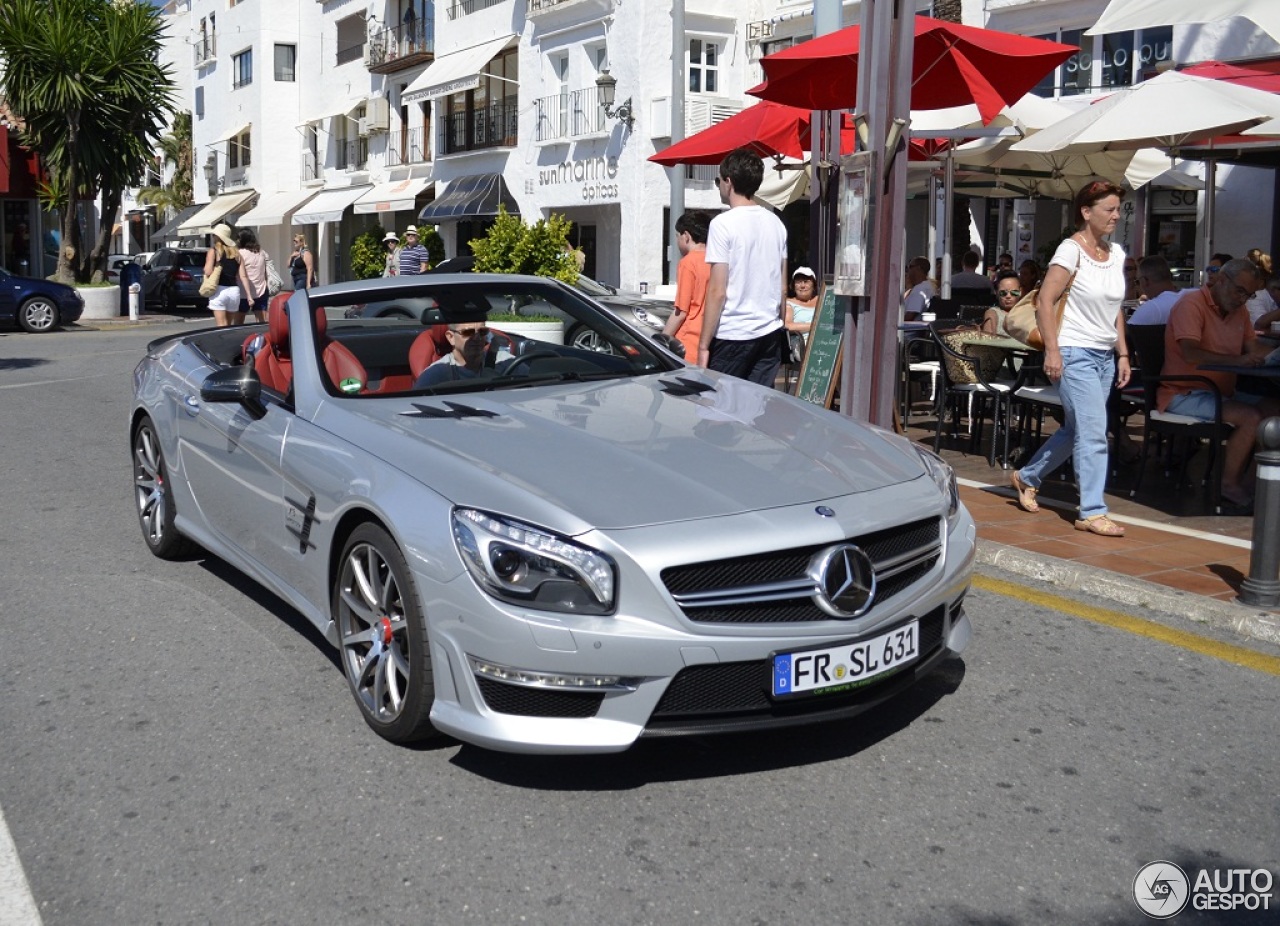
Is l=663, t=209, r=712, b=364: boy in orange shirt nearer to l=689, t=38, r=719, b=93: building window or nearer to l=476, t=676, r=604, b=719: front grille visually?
l=476, t=676, r=604, b=719: front grille

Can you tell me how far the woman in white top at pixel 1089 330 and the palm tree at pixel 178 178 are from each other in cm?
7294

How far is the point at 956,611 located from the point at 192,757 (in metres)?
2.38

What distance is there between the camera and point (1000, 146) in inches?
484

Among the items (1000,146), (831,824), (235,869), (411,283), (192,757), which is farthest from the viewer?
(1000,146)

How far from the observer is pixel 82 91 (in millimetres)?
31000

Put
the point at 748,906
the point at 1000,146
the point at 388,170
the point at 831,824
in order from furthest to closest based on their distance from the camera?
the point at 388,170 → the point at 1000,146 → the point at 831,824 → the point at 748,906

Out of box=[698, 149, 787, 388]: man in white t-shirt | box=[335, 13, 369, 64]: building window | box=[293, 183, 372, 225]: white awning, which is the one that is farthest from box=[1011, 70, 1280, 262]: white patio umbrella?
box=[335, 13, 369, 64]: building window

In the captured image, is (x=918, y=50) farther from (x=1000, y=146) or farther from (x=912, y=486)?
(x=912, y=486)

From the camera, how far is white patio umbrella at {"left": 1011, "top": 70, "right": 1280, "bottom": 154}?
9117 millimetres

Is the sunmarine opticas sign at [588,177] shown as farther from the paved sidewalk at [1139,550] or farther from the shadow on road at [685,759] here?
the shadow on road at [685,759]

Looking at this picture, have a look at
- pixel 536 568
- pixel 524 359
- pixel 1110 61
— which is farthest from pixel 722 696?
pixel 1110 61

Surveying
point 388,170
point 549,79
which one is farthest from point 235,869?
point 388,170

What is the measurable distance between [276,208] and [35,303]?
23.9 metres

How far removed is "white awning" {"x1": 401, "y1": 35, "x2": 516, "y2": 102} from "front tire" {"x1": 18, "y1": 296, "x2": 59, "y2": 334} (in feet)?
43.6
